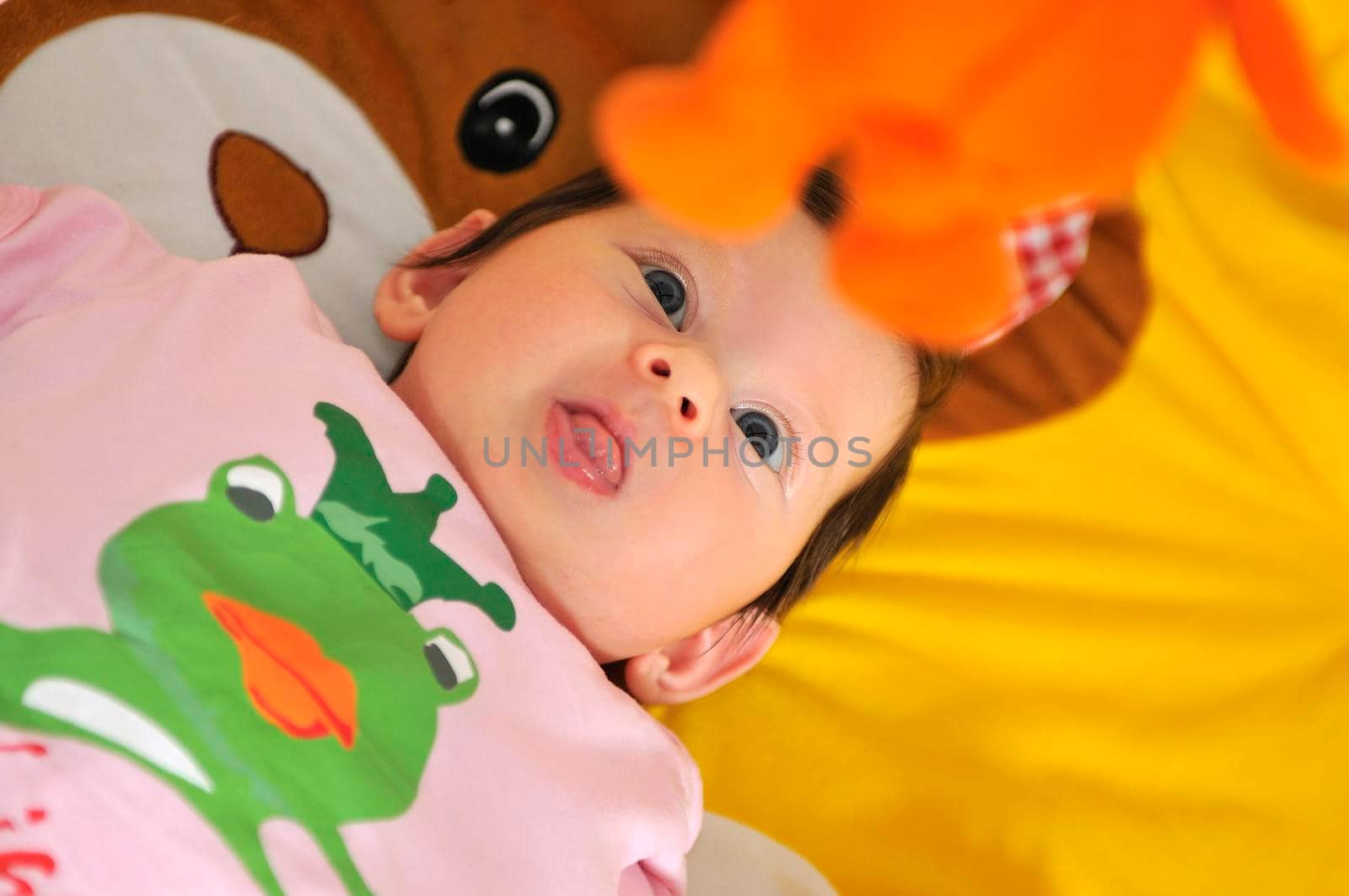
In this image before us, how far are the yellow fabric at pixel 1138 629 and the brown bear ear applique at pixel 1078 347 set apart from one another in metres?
0.02

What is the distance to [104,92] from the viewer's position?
42.1 inches

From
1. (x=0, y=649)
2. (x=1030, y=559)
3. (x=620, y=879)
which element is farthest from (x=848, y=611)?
(x=0, y=649)

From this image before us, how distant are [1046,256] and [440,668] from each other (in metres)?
0.69

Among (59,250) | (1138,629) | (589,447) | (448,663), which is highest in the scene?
(59,250)

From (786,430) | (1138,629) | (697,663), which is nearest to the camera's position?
(786,430)

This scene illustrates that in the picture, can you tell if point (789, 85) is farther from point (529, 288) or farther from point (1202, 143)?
point (1202, 143)

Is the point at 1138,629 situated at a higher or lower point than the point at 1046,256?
lower

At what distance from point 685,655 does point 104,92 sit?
73cm

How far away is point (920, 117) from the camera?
37 cm

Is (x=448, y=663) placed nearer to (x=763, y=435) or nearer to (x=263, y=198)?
(x=763, y=435)

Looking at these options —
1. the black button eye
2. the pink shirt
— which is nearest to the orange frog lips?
the pink shirt

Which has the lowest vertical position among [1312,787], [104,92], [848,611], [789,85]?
[1312,787]

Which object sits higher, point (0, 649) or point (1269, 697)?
point (0, 649)

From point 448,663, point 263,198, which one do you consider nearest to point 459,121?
point 263,198
